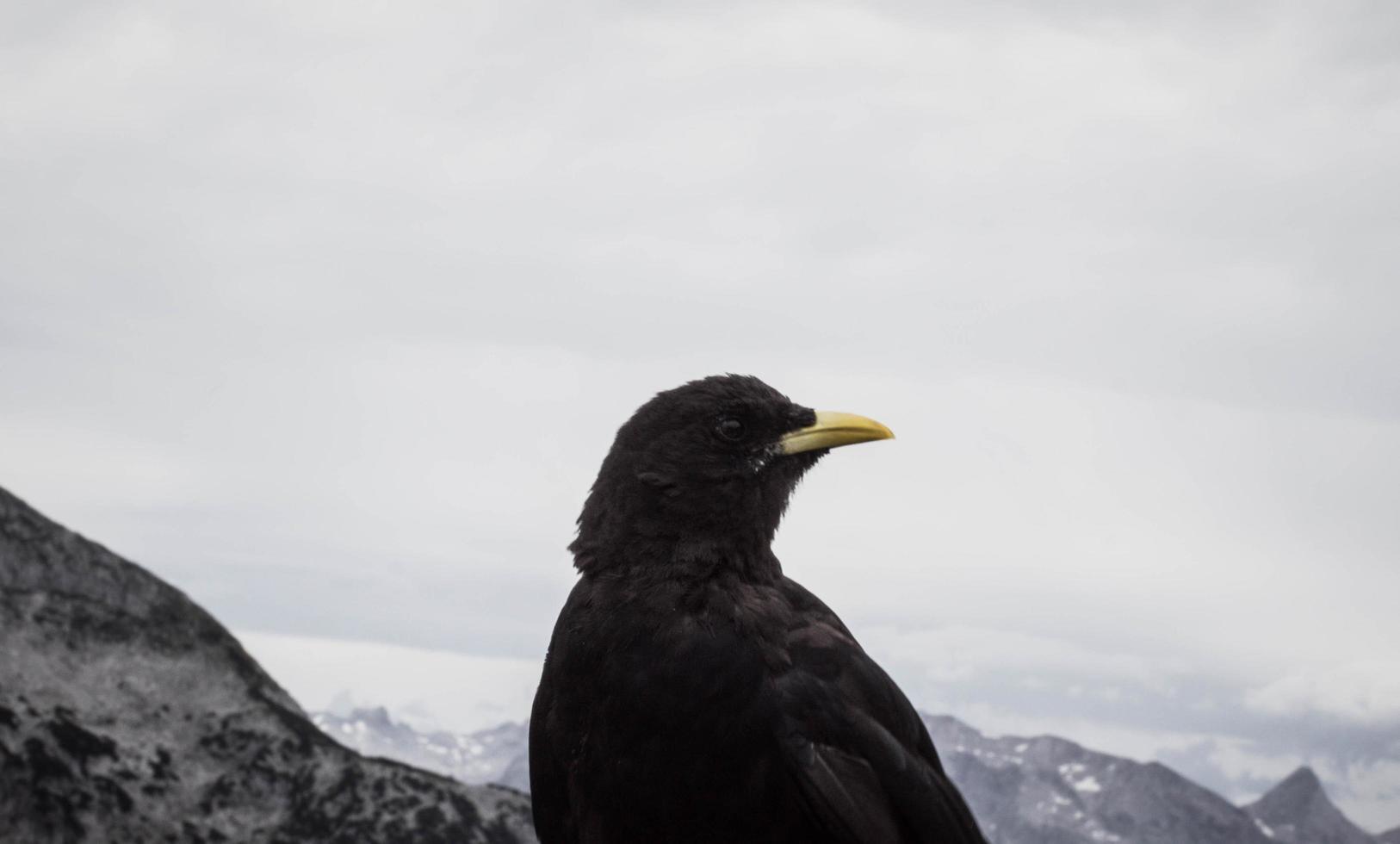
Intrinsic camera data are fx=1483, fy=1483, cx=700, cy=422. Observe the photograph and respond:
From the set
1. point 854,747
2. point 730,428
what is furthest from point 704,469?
point 854,747

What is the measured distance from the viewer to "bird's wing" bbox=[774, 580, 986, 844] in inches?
259

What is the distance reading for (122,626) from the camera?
11.1m

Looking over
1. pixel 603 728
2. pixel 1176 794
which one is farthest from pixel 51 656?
pixel 1176 794

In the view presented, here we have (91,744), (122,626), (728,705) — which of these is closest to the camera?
(728,705)

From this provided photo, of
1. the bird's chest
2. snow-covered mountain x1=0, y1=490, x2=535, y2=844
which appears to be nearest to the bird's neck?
the bird's chest

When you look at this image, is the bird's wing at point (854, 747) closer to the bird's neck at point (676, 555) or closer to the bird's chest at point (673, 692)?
the bird's chest at point (673, 692)

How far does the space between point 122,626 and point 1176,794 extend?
12207cm

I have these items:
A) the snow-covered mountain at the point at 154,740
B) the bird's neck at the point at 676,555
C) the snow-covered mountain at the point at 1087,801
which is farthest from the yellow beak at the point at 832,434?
the snow-covered mountain at the point at 1087,801

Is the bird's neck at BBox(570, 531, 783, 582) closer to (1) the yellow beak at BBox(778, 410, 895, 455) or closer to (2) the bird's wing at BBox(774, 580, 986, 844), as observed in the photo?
(2) the bird's wing at BBox(774, 580, 986, 844)

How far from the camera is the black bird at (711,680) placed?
6488mm

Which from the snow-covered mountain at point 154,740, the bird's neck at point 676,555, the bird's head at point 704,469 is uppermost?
the bird's head at point 704,469

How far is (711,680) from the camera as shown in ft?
21.5

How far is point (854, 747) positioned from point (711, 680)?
791 millimetres

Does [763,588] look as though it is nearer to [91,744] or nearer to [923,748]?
[923,748]
